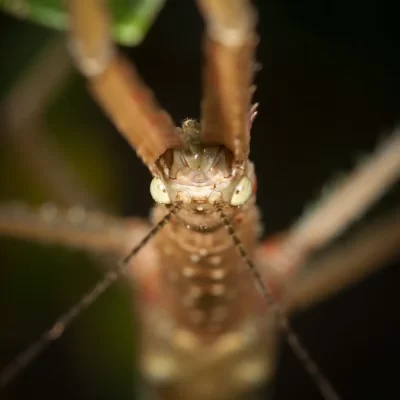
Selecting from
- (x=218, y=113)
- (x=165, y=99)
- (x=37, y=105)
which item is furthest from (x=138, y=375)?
(x=218, y=113)

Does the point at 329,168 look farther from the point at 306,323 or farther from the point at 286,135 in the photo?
the point at 306,323

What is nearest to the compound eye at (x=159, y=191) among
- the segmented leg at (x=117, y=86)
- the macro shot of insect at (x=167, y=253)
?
the segmented leg at (x=117, y=86)

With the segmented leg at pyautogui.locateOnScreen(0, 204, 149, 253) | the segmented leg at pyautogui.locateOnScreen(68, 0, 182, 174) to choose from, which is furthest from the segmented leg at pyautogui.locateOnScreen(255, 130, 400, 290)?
the segmented leg at pyautogui.locateOnScreen(68, 0, 182, 174)

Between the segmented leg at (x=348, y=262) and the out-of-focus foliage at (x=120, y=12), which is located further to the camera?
the segmented leg at (x=348, y=262)

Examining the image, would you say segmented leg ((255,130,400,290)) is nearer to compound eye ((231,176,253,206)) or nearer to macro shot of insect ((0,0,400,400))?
macro shot of insect ((0,0,400,400))

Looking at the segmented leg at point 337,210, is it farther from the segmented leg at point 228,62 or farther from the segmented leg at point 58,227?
the segmented leg at point 228,62

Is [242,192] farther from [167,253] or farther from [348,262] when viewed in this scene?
[348,262]
